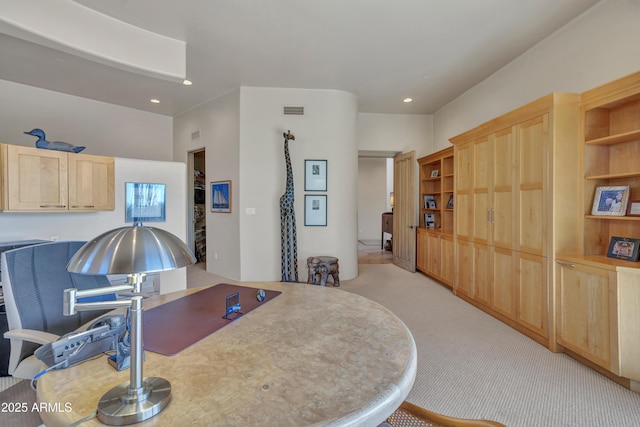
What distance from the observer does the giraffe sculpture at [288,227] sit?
455cm

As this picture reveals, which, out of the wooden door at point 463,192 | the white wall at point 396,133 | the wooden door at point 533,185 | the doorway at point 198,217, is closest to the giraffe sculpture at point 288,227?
the white wall at point 396,133

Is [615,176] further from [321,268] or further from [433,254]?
[321,268]

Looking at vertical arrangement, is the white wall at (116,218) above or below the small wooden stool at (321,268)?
above

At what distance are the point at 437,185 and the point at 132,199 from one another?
5.16 meters

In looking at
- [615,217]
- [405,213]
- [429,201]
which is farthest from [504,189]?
[405,213]

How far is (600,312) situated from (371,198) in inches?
329

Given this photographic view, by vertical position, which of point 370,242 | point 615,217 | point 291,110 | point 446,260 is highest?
point 291,110

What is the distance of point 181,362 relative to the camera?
958 millimetres

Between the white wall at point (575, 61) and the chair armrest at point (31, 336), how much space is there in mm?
4551

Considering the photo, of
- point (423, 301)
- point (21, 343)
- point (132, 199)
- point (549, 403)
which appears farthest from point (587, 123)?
point (132, 199)

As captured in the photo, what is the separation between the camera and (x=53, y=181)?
310cm

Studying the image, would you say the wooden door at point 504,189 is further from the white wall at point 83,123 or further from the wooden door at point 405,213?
the white wall at point 83,123

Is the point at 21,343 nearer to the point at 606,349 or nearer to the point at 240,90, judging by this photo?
the point at 606,349

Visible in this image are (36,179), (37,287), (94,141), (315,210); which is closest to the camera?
(37,287)
